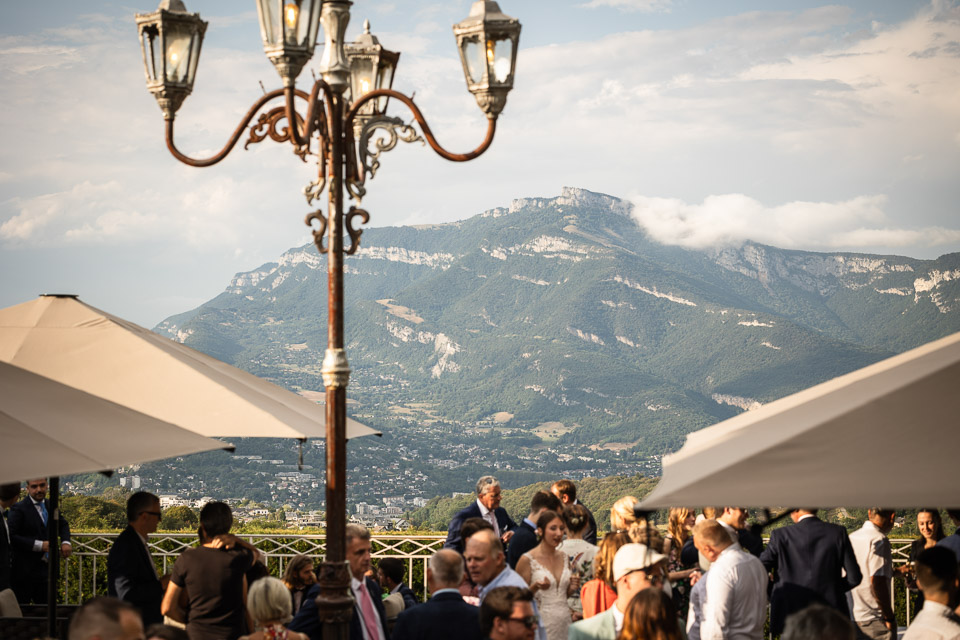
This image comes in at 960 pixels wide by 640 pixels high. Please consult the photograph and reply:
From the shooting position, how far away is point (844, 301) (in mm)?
186500

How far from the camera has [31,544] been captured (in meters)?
7.63

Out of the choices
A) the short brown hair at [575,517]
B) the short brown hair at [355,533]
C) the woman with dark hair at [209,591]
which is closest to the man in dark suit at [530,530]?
the short brown hair at [575,517]

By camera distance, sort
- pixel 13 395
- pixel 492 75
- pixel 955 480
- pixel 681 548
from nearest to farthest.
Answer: pixel 955 480
pixel 13 395
pixel 492 75
pixel 681 548

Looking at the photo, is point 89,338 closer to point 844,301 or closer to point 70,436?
point 70,436

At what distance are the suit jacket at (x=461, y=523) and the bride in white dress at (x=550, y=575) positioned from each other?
42.3 inches

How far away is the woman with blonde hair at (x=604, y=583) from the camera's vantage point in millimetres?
5367

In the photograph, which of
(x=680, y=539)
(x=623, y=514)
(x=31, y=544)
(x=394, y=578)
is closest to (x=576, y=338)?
(x=680, y=539)

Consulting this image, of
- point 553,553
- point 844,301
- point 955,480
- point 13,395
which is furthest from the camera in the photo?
point 844,301

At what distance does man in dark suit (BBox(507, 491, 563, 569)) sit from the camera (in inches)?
254

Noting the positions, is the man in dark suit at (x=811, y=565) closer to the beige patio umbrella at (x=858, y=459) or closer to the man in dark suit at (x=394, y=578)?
the man in dark suit at (x=394, y=578)

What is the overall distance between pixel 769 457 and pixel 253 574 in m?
3.90

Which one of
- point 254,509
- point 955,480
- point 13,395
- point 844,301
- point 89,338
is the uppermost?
point 844,301

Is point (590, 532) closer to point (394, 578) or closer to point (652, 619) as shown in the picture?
point (394, 578)

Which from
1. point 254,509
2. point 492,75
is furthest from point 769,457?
point 254,509
